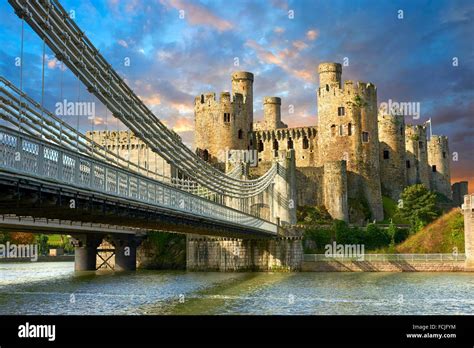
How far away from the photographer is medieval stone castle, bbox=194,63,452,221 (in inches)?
2557

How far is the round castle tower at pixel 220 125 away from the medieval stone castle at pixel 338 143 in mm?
110

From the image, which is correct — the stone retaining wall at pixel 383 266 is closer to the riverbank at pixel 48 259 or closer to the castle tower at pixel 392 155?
the castle tower at pixel 392 155

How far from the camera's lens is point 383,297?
30.4 meters

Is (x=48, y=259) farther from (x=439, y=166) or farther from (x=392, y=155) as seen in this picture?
(x=439, y=166)

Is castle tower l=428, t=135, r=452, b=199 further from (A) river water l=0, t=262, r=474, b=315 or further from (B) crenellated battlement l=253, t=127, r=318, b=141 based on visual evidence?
(A) river water l=0, t=262, r=474, b=315

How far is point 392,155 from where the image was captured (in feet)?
243

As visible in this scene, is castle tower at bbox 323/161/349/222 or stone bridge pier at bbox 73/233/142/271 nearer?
stone bridge pier at bbox 73/233/142/271

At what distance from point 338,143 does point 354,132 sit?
1943 mm

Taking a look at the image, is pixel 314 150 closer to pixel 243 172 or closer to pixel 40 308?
pixel 243 172

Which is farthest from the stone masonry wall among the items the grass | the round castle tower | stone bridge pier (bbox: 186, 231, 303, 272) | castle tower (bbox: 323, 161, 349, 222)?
the round castle tower

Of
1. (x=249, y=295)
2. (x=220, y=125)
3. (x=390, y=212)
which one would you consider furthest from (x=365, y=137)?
Result: (x=249, y=295)

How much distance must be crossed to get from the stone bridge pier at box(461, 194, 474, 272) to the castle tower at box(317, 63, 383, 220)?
23.7 metres
